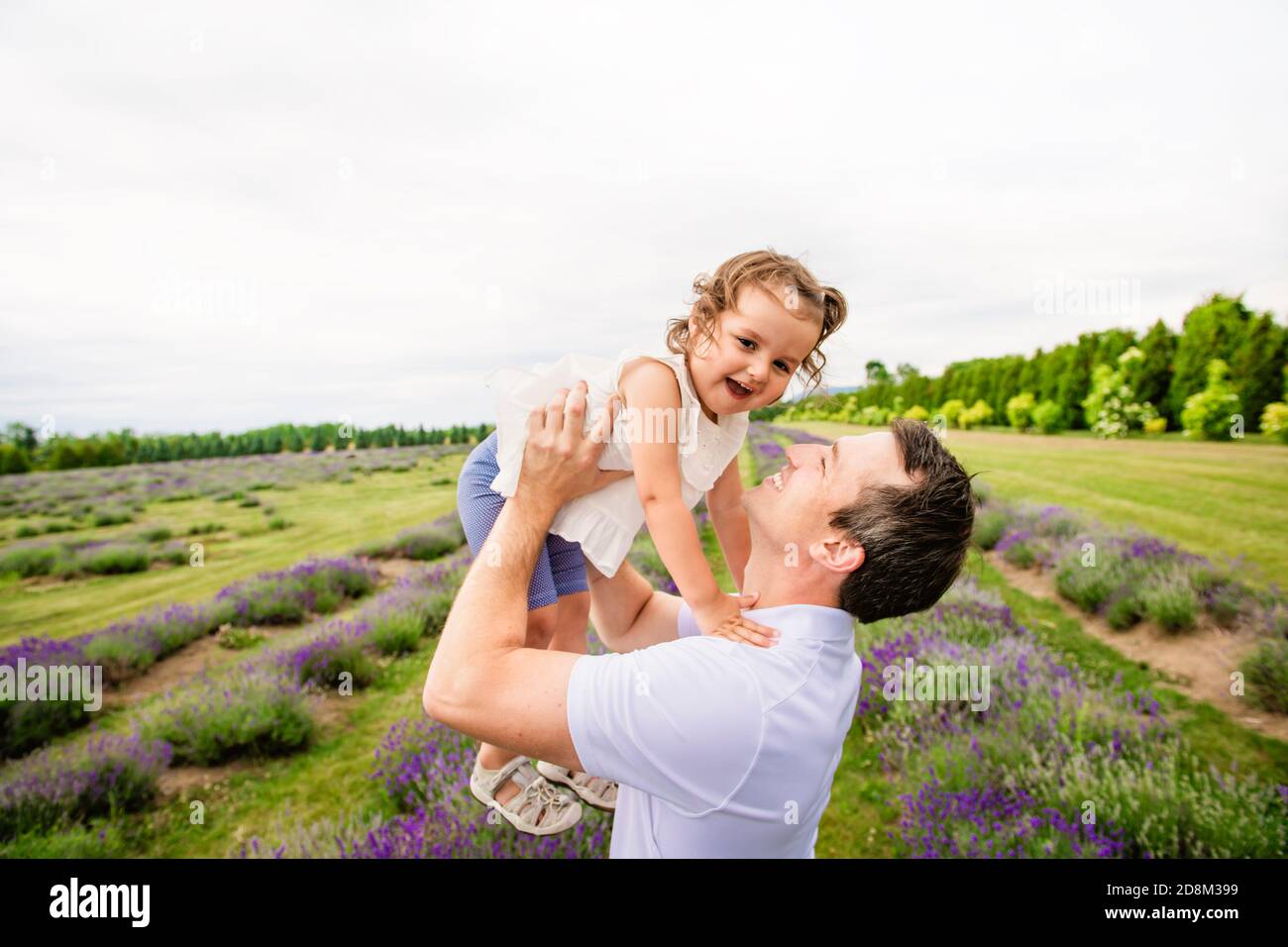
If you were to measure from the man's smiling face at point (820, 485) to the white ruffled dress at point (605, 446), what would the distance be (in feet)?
1.42

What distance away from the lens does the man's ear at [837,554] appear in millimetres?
1983

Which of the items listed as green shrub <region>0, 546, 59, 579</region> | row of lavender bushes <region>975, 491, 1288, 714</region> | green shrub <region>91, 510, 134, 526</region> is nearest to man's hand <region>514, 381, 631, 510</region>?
row of lavender bushes <region>975, 491, 1288, 714</region>

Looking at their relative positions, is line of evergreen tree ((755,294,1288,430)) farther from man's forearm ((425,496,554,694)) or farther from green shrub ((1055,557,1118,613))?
green shrub ((1055,557,1118,613))

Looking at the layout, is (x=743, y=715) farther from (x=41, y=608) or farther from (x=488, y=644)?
(x=41, y=608)

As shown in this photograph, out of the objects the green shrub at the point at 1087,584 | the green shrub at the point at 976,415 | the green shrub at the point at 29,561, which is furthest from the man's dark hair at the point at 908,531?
the green shrub at the point at 976,415

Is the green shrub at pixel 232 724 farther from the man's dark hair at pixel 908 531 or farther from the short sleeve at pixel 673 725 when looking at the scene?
the man's dark hair at pixel 908 531

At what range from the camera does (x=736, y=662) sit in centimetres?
170

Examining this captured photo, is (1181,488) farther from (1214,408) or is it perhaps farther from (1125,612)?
(1125,612)

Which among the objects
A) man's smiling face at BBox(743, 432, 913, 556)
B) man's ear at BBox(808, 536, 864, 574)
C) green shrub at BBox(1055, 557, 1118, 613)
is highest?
man's smiling face at BBox(743, 432, 913, 556)

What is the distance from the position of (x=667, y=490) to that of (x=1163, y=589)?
656 cm

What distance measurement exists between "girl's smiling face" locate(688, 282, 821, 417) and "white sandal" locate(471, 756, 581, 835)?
1.91 m

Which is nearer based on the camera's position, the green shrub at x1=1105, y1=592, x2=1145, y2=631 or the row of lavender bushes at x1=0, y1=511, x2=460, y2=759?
the row of lavender bushes at x1=0, y1=511, x2=460, y2=759

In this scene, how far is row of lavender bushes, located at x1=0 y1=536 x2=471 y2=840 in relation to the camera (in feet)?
13.1
